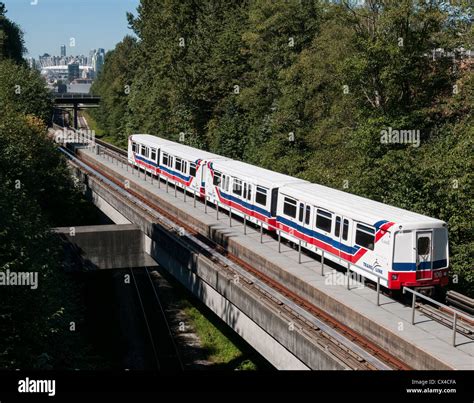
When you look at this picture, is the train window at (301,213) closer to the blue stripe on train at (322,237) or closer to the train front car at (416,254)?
the blue stripe on train at (322,237)

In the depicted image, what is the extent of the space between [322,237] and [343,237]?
1.56 m

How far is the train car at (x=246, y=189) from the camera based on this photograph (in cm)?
2842

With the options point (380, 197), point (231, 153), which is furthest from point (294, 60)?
point (380, 197)

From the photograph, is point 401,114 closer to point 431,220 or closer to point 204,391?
point 431,220

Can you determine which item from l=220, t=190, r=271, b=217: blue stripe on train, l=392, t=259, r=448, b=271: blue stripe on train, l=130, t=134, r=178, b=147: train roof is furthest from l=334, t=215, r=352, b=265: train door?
l=130, t=134, r=178, b=147: train roof

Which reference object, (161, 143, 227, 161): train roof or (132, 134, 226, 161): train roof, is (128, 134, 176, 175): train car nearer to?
(132, 134, 226, 161): train roof

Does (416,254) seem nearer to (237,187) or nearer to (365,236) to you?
(365,236)

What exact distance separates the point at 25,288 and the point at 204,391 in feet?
38.6

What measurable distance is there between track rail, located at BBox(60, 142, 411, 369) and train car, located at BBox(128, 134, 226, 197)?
10.5 meters

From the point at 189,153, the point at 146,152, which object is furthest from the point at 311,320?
the point at 146,152

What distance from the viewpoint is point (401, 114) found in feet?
114

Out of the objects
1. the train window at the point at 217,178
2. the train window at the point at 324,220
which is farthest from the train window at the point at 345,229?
the train window at the point at 217,178

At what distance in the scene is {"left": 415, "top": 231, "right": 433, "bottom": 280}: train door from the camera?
65.0 ft

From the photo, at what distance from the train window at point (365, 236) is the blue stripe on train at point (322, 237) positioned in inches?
12.7
